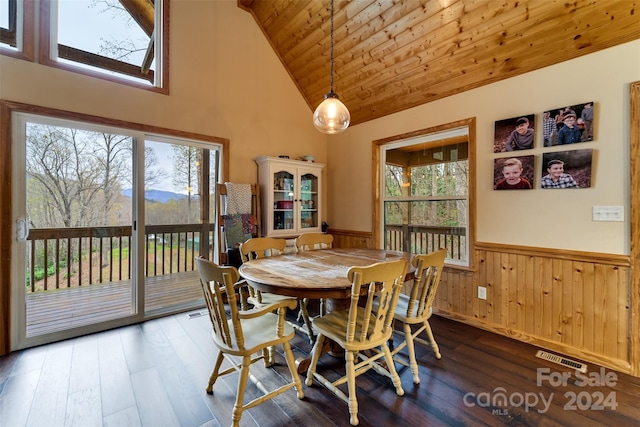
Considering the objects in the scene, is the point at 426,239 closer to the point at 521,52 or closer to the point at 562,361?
the point at 562,361

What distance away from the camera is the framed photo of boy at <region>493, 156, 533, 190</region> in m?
2.53

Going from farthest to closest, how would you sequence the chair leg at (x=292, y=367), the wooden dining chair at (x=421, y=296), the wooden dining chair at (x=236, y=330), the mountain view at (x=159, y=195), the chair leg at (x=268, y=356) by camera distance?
the mountain view at (x=159, y=195)
the chair leg at (x=268, y=356)
the wooden dining chair at (x=421, y=296)
the chair leg at (x=292, y=367)
the wooden dining chair at (x=236, y=330)

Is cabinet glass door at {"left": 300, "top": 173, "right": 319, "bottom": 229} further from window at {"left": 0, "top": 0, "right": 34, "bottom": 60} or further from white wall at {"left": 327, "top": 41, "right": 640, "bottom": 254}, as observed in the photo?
window at {"left": 0, "top": 0, "right": 34, "bottom": 60}

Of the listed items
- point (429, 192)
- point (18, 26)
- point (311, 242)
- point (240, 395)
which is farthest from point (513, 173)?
point (18, 26)

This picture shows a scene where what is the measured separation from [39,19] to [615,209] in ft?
16.5

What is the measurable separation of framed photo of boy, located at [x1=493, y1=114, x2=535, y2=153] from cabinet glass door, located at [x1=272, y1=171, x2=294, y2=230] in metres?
2.45

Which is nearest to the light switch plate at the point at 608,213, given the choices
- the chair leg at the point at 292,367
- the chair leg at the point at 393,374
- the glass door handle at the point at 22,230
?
the chair leg at the point at 393,374

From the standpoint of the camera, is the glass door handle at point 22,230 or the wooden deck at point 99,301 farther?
the wooden deck at point 99,301

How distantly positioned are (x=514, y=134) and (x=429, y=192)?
1055mm

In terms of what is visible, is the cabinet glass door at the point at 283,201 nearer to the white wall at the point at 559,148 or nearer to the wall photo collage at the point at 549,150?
the white wall at the point at 559,148

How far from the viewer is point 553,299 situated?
7.94ft

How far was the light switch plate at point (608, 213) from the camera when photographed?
2.12 metres

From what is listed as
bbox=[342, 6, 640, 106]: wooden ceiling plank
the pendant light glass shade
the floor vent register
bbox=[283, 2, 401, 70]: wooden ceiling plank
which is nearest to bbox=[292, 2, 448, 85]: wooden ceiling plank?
bbox=[283, 2, 401, 70]: wooden ceiling plank

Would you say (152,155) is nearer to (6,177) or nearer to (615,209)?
(6,177)
